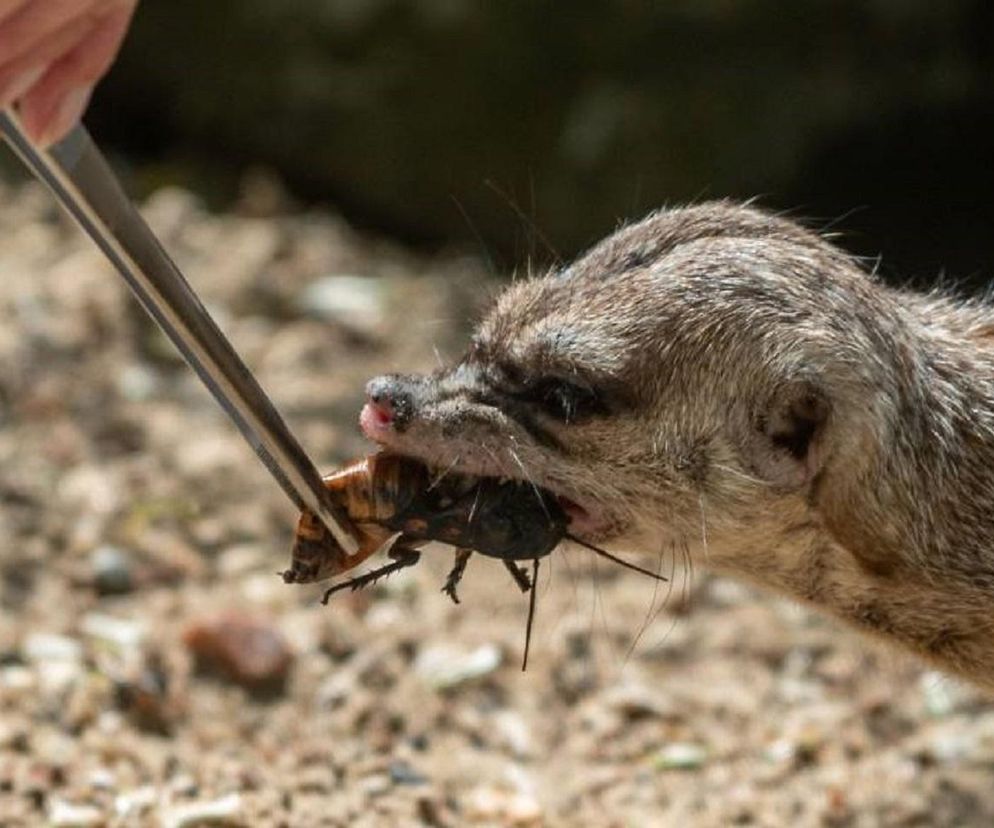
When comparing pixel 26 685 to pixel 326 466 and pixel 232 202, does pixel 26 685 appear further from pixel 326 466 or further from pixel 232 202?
pixel 232 202

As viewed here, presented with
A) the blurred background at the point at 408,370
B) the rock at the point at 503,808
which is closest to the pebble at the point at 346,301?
the blurred background at the point at 408,370

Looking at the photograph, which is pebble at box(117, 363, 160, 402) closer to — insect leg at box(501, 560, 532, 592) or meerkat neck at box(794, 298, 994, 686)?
insect leg at box(501, 560, 532, 592)

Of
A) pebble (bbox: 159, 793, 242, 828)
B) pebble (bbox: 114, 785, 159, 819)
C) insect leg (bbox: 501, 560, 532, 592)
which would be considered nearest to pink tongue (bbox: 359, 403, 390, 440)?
insect leg (bbox: 501, 560, 532, 592)

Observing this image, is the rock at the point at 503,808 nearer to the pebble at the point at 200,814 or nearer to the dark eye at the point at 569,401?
the pebble at the point at 200,814

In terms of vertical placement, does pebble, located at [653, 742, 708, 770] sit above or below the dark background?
below

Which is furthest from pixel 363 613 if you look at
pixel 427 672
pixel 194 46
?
pixel 194 46

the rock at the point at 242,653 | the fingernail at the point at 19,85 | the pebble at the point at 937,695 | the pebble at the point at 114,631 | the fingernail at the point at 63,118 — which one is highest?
the fingernail at the point at 19,85

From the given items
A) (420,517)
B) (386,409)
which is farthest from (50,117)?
(420,517)
